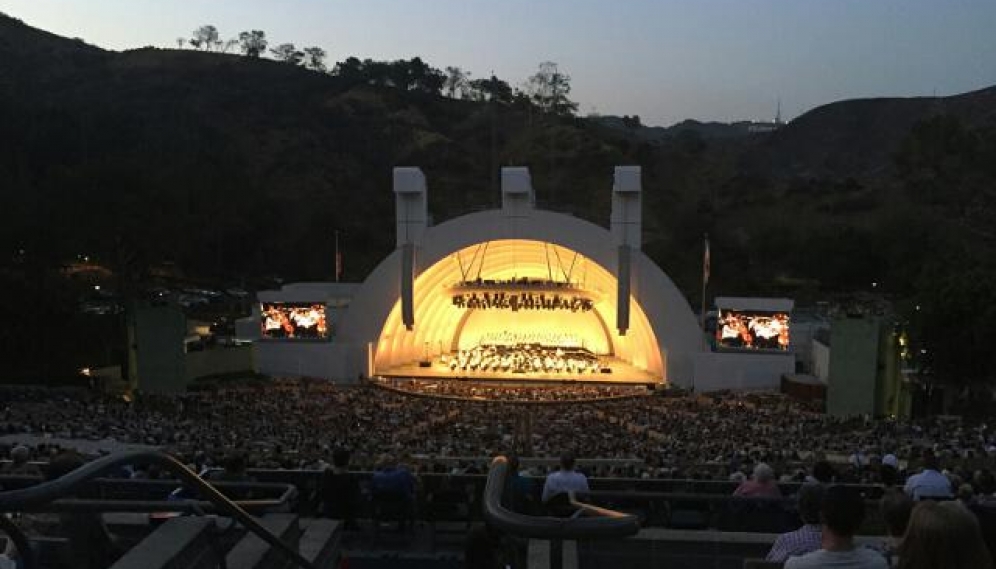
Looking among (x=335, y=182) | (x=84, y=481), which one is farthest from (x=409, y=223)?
(x=335, y=182)

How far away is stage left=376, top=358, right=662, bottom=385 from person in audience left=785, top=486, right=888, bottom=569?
85.6 feet

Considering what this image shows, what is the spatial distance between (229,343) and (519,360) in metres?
11.3

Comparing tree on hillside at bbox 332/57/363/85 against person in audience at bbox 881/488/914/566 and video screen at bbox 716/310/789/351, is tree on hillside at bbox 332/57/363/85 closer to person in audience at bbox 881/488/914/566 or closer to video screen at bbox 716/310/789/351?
video screen at bbox 716/310/789/351

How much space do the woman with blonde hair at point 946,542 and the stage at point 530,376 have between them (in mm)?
26557

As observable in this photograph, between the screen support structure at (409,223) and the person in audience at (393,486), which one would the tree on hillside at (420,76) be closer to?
the screen support structure at (409,223)

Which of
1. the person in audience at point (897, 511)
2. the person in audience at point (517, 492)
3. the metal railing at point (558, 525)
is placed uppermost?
the metal railing at point (558, 525)

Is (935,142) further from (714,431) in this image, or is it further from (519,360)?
(714,431)

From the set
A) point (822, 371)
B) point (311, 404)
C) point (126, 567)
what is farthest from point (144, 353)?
point (126, 567)

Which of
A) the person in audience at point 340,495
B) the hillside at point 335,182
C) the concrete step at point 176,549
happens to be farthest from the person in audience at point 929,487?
the hillside at point 335,182

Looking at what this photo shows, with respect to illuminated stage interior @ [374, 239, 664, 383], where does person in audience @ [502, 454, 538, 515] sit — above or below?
above

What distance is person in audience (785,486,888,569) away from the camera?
258 centimetres

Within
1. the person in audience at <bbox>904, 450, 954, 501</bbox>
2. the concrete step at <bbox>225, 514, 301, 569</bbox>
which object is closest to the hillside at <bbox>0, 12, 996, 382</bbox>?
the person in audience at <bbox>904, 450, 954, 501</bbox>

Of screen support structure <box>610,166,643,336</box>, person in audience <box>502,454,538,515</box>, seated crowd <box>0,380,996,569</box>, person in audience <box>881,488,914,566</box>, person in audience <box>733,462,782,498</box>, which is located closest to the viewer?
seated crowd <box>0,380,996,569</box>

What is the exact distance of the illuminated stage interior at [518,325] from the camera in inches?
1151
